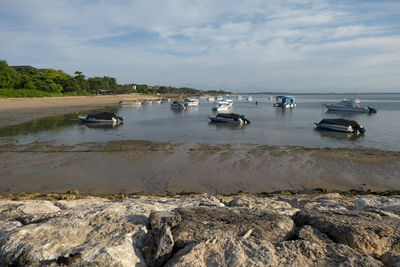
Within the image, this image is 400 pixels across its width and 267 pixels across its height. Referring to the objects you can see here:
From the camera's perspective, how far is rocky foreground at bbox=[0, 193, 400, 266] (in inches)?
137

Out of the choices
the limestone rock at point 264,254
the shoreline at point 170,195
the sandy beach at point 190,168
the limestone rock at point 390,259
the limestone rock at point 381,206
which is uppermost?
the limestone rock at point 264,254

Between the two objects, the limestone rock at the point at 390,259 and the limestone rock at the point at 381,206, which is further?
the limestone rock at the point at 381,206

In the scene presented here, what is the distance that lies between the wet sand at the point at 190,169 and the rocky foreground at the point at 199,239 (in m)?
6.36

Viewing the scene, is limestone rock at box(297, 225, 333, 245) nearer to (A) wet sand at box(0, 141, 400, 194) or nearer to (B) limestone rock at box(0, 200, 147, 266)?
(B) limestone rock at box(0, 200, 147, 266)

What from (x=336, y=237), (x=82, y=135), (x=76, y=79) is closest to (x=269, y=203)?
(x=336, y=237)

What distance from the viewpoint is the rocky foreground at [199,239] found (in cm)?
348

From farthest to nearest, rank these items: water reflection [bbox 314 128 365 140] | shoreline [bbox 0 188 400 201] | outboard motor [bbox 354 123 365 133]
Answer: outboard motor [bbox 354 123 365 133]
water reflection [bbox 314 128 365 140]
shoreline [bbox 0 188 400 201]

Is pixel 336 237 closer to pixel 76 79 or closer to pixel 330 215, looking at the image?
pixel 330 215

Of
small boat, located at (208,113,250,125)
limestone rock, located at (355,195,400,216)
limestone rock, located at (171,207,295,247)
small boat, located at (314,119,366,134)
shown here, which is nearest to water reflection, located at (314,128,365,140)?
small boat, located at (314,119,366,134)

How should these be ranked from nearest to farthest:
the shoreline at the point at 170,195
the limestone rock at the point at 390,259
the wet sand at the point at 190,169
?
the limestone rock at the point at 390,259, the shoreline at the point at 170,195, the wet sand at the point at 190,169

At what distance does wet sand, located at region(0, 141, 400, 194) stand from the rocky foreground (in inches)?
250

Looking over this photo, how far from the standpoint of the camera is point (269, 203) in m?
6.82

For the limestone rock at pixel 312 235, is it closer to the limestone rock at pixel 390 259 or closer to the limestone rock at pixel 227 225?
the limestone rock at pixel 227 225

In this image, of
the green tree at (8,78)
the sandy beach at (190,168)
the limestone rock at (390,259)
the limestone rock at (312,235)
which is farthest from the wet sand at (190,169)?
the green tree at (8,78)
